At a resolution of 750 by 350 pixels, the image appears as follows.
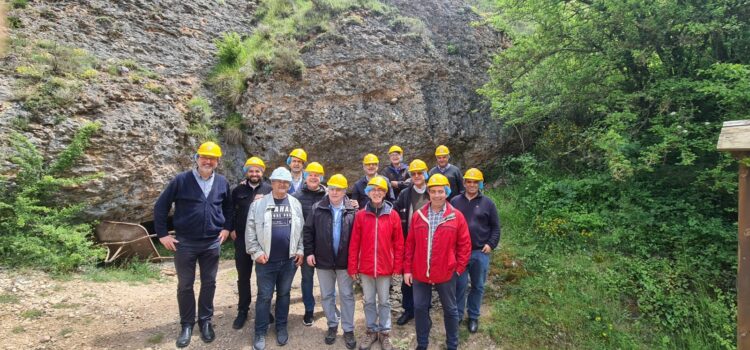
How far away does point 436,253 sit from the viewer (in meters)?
3.56

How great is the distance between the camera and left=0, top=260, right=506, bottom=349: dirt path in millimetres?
3955

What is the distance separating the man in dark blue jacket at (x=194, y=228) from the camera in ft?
12.4

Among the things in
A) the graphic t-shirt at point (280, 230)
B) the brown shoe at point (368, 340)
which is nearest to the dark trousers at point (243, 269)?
the graphic t-shirt at point (280, 230)

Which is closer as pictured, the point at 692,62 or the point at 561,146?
the point at 692,62

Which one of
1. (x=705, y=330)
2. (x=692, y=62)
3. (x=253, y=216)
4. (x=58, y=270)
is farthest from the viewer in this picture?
(x=692, y=62)

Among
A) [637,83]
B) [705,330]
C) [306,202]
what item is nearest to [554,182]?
[637,83]

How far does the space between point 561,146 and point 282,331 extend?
25.4ft

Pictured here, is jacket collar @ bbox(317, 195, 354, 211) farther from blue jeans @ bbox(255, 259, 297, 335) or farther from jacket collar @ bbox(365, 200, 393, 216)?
blue jeans @ bbox(255, 259, 297, 335)

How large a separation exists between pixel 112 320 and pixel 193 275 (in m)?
1.53

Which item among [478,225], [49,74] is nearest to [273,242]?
[478,225]

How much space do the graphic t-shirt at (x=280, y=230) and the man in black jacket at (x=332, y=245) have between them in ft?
0.66

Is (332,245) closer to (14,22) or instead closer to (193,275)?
(193,275)

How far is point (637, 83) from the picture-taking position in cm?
677

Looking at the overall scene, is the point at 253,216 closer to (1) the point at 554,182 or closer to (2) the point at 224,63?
(1) the point at 554,182
